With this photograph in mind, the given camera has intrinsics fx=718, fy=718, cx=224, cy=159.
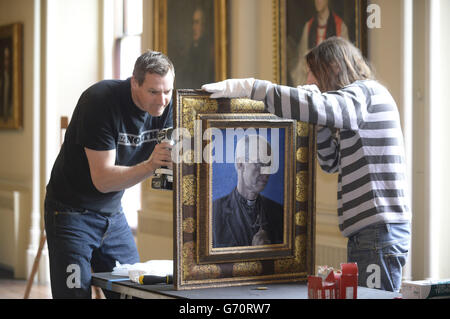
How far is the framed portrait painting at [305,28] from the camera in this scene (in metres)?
4.62

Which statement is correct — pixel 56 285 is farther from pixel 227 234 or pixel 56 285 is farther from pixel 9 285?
pixel 9 285

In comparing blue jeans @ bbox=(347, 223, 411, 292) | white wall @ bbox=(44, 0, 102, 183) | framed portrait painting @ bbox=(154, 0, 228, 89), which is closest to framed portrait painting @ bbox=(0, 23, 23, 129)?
white wall @ bbox=(44, 0, 102, 183)

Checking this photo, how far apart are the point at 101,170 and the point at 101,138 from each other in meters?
0.14

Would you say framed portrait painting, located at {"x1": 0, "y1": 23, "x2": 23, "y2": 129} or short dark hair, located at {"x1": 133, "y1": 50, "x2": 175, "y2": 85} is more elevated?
framed portrait painting, located at {"x1": 0, "y1": 23, "x2": 23, "y2": 129}

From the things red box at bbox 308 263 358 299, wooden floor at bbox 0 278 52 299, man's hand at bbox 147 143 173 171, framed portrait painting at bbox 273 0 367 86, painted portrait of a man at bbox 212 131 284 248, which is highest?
framed portrait painting at bbox 273 0 367 86

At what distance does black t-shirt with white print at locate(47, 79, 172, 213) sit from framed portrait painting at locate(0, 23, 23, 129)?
199 inches

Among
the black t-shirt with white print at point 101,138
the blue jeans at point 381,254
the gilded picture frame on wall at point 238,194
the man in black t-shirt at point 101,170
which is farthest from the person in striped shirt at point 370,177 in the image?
the black t-shirt with white print at point 101,138

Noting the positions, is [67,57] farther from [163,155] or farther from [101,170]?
[163,155]

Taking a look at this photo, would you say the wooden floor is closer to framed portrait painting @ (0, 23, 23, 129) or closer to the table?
framed portrait painting @ (0, 23, 23, 129)

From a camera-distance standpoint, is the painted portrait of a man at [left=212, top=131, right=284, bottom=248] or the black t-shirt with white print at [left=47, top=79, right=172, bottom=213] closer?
the painted portrait of a man at [left=212, top=131, right=284, bottom=248]

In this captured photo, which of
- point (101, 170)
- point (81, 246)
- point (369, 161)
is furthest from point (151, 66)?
point (369, 161)

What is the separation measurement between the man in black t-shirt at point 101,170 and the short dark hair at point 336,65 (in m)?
0.63

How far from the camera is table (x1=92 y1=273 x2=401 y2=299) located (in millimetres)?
2441

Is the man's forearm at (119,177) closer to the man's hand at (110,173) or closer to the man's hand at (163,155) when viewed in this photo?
the man's hand at (110,173)
